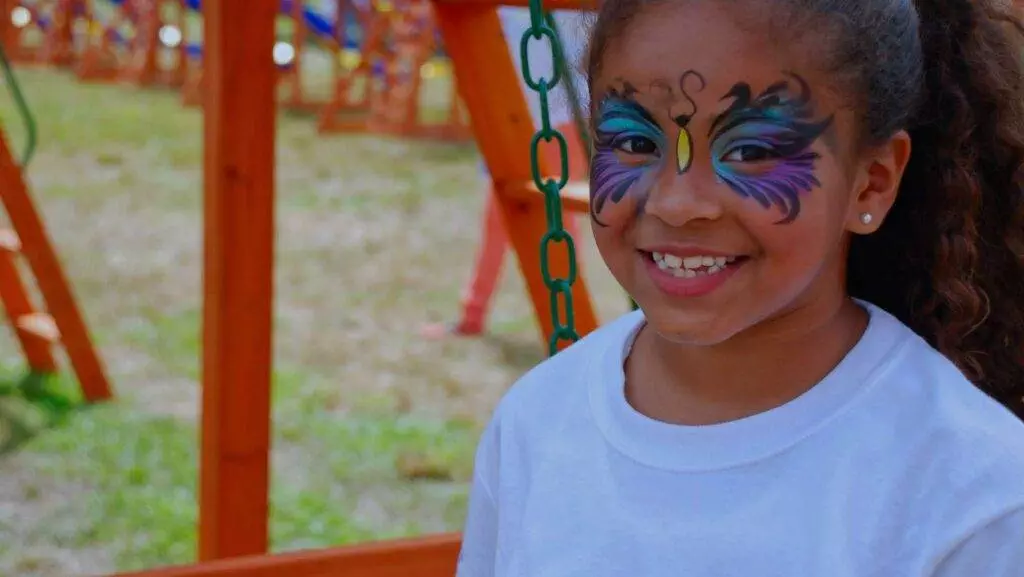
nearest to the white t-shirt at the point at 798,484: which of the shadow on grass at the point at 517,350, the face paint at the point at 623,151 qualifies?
the face paint at the point at 623,151

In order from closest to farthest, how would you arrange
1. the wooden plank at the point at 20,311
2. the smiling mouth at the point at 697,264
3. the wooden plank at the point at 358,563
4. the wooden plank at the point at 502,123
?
1. the smiling mouth at the point at 697,264
2. the wooden plank at the point at 358,563
3. the wooden plank at the point at 502,123
4. the wooden plank at the point at 20,311

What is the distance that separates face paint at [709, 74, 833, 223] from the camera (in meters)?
1.20

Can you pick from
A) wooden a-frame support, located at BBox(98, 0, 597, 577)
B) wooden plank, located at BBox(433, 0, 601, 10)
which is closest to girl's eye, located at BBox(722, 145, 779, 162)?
wooden plank, located at BBox(433, 0, 601, 10)

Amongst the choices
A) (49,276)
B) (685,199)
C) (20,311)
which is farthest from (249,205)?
(20,311)

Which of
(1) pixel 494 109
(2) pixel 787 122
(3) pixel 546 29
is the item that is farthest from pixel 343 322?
(2) pixel 787 122

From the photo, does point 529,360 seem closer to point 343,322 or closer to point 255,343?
point 343,322

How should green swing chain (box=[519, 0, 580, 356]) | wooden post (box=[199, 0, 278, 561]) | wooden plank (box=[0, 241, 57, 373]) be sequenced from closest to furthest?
1. green swing chain (box=[519, 0, 580, 356])
2. wooden post (box=[199, 0, 278, 561])
3. wooden plank (box=[0, 241, 57, 373])

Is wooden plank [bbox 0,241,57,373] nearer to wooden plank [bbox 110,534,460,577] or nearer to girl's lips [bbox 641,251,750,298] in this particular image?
wooden plank [bbox 110,534,460,577]

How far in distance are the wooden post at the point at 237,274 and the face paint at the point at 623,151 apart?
1356mm

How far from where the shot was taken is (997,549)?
1103 mm

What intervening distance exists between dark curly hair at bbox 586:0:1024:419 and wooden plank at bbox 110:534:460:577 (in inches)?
38.1

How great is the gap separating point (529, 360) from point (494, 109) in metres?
2.67

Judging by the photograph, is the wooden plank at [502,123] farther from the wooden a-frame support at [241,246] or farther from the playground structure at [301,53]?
the playground structure at [301,53]

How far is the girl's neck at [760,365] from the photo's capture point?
1265mm
